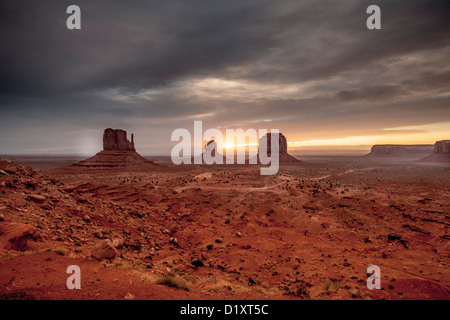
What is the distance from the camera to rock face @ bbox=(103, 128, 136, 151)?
9644 cm

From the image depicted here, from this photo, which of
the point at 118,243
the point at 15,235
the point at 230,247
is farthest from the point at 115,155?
the point at 15,235

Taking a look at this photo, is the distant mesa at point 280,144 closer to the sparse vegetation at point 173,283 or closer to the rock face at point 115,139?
the rock face at point 115,139

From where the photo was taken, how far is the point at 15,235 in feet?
27.3

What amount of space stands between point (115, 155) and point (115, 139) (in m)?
10.1

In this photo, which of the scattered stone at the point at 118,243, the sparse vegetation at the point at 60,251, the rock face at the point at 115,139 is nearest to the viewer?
the sparse vegetation at the point at 60,251

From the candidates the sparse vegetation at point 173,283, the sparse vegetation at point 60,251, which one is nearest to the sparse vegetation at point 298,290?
the sparse vegetation at point 173,283

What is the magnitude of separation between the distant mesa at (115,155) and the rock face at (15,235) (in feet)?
264

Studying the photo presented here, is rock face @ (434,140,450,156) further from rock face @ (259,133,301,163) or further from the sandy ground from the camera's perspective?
the sandy ground

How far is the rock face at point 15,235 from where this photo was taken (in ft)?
26.2

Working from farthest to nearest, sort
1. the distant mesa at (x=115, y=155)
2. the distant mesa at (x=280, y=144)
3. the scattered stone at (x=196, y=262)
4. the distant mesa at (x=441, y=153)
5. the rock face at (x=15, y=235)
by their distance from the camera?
the distant mesa at (x=441, y=153), the distant mesa at (x=280, y=144), the distant mesa at (x=115, y=155), the scattered stone at (x=196, y=262), the rock face at (x=15, y=235)

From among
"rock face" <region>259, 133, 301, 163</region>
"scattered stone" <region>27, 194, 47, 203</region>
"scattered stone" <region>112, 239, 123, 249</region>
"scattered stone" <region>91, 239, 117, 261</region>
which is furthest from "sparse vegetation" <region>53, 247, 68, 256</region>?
"rock face" <region>259, 133, 301, 163</region>

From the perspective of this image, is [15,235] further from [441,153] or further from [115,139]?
[441,153]
